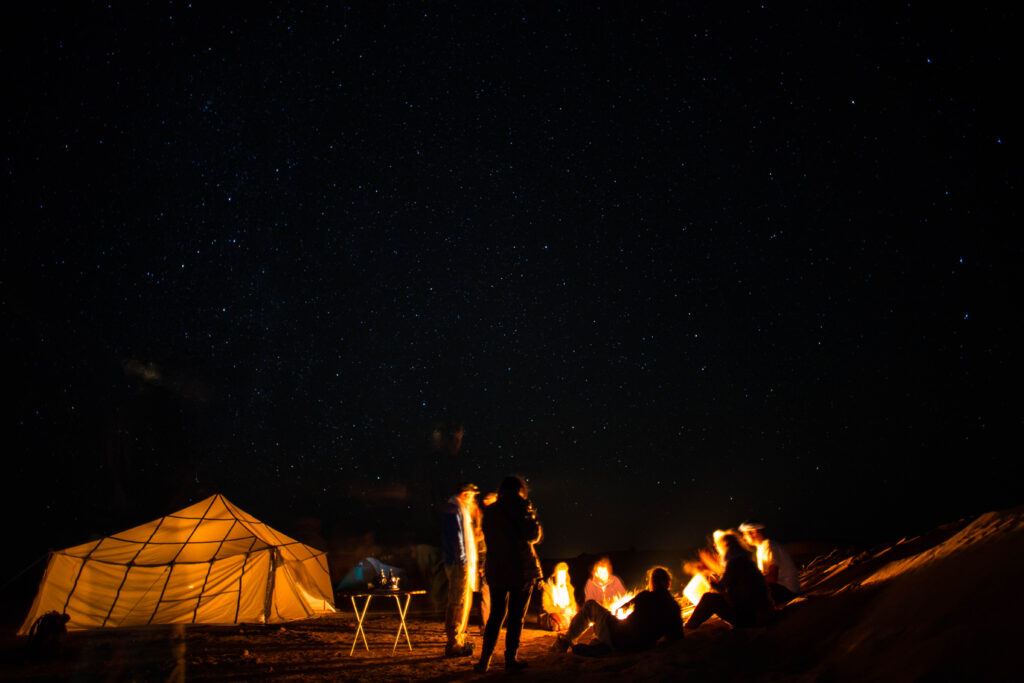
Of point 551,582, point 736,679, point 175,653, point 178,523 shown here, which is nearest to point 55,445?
point 178,523

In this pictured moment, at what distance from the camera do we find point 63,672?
6.27 m

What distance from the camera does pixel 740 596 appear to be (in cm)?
502

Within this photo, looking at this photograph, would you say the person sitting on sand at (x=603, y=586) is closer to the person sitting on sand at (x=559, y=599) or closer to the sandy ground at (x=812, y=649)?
the person sitting on sand at (x=559, y=599)

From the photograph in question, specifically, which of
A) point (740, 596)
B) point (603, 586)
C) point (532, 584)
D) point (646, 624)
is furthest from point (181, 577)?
point (740, 596)

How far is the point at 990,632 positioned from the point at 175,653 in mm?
8206

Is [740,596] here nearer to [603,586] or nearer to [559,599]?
[603,586]

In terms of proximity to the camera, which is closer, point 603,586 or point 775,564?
point 775,564

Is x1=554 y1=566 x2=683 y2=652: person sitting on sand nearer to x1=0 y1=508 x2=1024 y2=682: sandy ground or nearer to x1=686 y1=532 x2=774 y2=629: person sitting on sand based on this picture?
x1=0 y1=508 x2=1024 y2=682: sandy ground

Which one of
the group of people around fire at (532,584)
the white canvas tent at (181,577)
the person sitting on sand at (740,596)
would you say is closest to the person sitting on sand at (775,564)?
the group of people around fire at (532,584)

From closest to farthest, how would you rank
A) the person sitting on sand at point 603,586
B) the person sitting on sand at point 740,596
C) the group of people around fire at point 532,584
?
the group of people around fire at point 532,584, the person sitting on sand at point 740,596, the person sitting on sand at point 603,586

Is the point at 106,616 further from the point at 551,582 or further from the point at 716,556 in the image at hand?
the point at 716,556

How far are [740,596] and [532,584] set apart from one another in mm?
1794

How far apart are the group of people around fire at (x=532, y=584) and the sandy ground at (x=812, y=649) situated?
17cm

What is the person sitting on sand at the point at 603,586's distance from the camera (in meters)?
7.81
